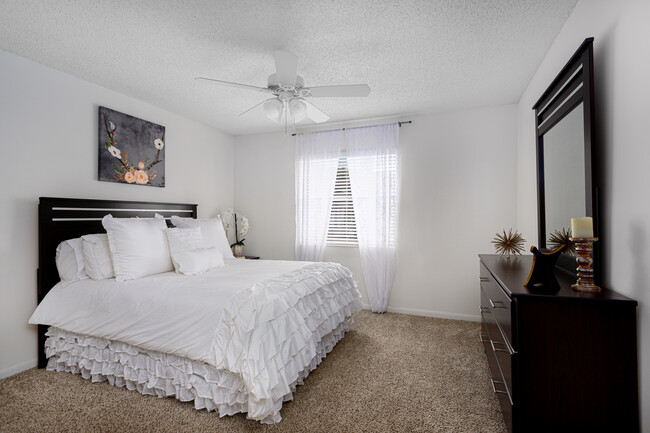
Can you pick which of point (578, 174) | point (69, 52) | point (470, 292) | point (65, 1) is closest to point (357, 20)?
point (578, 174)

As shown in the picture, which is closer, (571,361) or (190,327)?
(571,361)

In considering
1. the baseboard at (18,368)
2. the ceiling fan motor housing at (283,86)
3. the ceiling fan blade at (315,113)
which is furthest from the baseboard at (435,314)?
the baseboard at (18,368)

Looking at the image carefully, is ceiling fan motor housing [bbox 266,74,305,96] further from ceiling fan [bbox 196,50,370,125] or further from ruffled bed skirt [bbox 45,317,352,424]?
ruffled bed skirt [bbox 45,317,352,424]

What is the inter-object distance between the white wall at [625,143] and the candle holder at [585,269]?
11 cm

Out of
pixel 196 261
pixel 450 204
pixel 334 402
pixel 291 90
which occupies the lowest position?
pixel 334 402

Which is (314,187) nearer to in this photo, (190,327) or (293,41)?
(293,41)

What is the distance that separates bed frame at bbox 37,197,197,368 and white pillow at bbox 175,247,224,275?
93 cm

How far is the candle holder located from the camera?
4.85 feet

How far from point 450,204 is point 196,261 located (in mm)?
2968

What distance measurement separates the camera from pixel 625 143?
1.44 m

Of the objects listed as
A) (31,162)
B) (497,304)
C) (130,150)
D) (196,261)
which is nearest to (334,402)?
(497,304)

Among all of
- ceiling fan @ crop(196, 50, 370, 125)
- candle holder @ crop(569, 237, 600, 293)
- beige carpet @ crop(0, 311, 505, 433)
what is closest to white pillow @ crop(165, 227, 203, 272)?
beige carpet @ crop(0, 311, 505, 433)

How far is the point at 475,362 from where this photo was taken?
2703mm

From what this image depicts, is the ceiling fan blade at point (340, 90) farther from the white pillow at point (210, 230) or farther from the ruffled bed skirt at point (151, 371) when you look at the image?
the ruffled bed skirt at point (151, 371)
